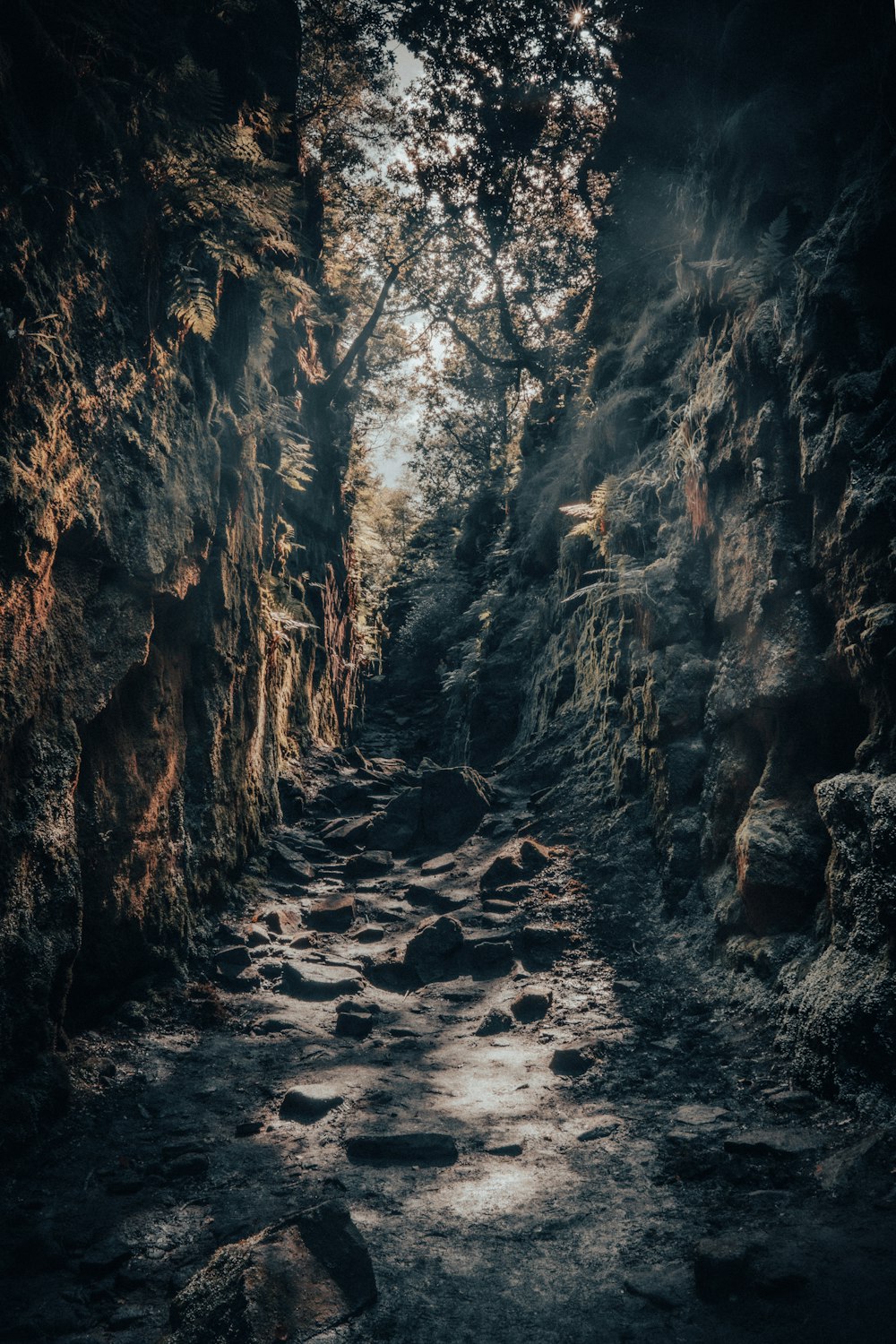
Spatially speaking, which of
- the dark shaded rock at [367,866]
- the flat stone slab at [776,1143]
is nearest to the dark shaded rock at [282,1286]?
the flat stone slab at [776,1143]

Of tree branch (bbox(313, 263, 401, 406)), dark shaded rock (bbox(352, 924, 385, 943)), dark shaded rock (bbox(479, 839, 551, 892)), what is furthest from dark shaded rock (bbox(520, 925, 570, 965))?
tree branch (bbox(313, 263, 401, 406))

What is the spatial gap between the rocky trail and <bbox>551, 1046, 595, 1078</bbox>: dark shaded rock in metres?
0.01

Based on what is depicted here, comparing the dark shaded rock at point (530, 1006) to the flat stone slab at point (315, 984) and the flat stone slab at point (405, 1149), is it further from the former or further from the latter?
the flat stone slab at point (405, 1149)

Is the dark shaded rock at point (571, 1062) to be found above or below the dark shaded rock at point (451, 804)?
below

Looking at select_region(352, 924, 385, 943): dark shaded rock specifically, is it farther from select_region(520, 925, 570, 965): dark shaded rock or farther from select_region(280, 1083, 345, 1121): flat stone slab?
select_region(280, 1083, 345, 1121): flat stone slab

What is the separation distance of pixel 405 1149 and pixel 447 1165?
9.6 inches

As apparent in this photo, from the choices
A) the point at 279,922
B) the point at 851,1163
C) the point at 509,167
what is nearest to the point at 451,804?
A: the point at 279,922

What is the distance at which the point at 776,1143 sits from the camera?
3.61 m

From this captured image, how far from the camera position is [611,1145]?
4035 mm

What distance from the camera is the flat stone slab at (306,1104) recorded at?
459 centimetres

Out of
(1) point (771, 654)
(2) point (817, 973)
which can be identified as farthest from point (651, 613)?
(2) point (817, 973)

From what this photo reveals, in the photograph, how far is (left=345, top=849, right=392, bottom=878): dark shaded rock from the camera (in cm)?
961

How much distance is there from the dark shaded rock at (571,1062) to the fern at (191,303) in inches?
239

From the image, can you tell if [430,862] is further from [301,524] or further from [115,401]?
[301,524]
